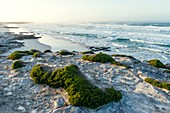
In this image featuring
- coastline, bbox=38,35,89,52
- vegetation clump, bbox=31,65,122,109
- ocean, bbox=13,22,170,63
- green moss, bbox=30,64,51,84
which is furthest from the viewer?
coastline, bbox=38,35,89,52

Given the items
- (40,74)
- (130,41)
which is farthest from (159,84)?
(130,41)

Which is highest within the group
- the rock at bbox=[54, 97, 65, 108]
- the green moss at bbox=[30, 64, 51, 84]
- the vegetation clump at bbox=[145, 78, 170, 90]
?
the green moss at bbox=[30, 64, 51, 84]

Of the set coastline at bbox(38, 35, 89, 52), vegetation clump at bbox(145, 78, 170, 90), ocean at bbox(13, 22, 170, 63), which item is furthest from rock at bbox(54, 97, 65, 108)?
coastline at bbox(38, 35, 89, 52)

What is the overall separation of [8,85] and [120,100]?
14.4 ft

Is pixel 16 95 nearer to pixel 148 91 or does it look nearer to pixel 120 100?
pixel 120 100

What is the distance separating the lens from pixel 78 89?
723cm

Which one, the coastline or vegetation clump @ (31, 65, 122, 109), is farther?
the coastline

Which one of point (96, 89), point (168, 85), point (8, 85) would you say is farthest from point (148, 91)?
point (8, 85)

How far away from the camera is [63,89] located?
26.4ft

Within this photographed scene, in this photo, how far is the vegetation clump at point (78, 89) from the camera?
6770mm

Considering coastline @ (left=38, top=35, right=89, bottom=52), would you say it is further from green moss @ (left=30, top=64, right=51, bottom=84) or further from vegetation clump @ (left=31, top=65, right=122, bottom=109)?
vegetation clump @ (left=31, top=65, right=122, bottom=109)

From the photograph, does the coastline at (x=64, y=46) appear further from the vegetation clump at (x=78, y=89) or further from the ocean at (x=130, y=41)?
the vegetation clump at (x=78, y=89)

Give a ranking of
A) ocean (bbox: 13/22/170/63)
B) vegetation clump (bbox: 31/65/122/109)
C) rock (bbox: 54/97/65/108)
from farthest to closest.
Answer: ocean (bbox: 13/22/170/63), rock (bbox: 54/97/65/108), vegetation clump (bbox: 31/65/122/109)

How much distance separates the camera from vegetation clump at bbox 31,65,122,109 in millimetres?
6770
